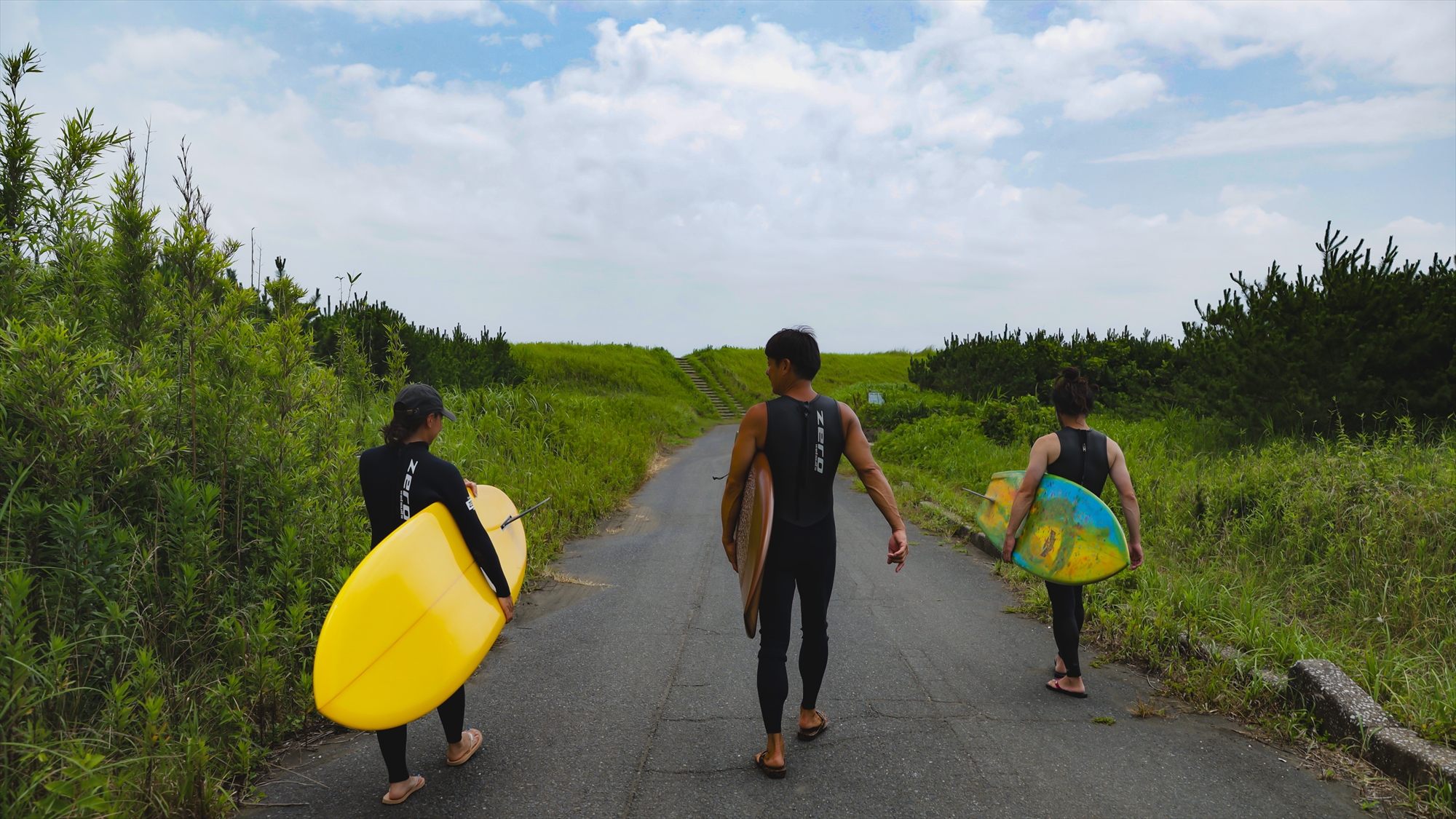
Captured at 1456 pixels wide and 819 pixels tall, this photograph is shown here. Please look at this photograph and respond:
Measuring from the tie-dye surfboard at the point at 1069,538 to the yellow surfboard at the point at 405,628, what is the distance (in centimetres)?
313

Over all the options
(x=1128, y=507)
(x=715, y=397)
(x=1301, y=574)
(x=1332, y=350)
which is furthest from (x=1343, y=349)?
(x=715, y=397)

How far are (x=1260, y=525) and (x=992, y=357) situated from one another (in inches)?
716

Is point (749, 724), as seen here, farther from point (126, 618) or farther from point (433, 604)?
point (126, 618)

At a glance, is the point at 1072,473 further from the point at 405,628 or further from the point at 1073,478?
the point at 405,628

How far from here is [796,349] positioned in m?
3.48

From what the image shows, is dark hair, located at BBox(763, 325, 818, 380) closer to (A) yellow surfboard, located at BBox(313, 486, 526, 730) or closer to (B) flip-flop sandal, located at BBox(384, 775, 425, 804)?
(A) yellow surfboard, located at BBox(313, 486, 526, 730)

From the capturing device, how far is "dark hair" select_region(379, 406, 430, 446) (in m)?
3.33

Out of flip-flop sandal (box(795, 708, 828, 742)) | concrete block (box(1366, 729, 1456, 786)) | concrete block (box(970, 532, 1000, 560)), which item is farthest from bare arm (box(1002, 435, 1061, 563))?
concrete block (box(970, 532, 1000, 560))

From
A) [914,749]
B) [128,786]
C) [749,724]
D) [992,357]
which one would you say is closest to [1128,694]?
[914,749]

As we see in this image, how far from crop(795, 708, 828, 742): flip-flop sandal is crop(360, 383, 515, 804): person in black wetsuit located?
68.8 inches

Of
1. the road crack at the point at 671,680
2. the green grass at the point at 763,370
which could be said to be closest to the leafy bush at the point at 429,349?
the road crack at the point at 671,680

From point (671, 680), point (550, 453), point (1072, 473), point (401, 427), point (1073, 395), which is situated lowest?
point (671, 680)

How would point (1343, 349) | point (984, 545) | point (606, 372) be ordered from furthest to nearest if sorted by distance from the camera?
1. point (606, 372)
2. point (1343, 349)
3. point (984, 545)

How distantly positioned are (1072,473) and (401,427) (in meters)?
3.76
